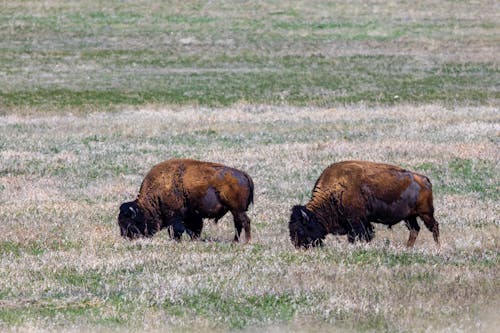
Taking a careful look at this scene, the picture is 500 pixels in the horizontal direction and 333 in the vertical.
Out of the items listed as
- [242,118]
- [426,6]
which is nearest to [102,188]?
[242,118]

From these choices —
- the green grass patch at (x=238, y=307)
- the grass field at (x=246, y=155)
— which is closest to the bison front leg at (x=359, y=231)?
the grass field at (x=246, y=155)

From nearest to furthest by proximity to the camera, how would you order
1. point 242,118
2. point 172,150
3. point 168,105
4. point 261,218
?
point 261,218, point 172,150, point 242,118, point 168,105

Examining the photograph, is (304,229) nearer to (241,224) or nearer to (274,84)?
(241,224)

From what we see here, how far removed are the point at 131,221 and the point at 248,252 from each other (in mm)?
2137

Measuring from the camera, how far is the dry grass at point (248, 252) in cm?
894

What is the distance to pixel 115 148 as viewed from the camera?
23875mm

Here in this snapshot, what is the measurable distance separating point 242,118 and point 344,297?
2124cm

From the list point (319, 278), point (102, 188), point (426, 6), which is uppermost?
point (319, 278)

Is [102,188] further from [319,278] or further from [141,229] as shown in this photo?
[319,278]

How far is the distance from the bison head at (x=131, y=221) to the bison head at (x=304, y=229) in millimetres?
2081

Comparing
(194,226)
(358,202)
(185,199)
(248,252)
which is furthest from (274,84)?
(248,252)

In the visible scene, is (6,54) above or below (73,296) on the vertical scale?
below

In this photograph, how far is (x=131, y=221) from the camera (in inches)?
528

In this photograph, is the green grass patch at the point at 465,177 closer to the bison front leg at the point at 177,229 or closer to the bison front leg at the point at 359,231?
the bison front leg at the point at 359,231
